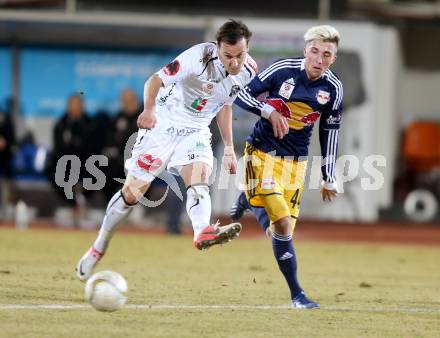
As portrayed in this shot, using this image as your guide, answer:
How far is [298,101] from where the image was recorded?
8.77 m

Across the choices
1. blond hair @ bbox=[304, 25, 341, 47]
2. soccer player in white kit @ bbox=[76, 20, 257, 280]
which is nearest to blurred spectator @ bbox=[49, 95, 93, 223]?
soccer player in white kit @ bbox=[76, 20, 257, 280]

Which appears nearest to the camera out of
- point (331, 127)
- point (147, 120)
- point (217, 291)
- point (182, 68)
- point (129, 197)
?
point (147, 120)

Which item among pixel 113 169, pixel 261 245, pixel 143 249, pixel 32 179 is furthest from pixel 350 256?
pixel 32 179

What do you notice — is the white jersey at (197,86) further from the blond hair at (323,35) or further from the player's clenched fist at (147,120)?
the blond hair at (323,35)

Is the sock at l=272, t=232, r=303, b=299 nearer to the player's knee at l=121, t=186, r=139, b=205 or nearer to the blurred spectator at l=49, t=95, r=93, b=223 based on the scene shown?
the player's knee at l=121, t=186, r=139, b=205

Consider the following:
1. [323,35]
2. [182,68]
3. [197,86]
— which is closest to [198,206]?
[197,86]

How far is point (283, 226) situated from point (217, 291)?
4.22ft

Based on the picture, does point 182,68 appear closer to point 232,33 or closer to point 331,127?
point 232,33

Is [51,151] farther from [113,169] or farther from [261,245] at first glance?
[261,245]

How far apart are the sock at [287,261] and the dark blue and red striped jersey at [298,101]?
75cm

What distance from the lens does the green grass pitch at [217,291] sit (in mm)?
7262

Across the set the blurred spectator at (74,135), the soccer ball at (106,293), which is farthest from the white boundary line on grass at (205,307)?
the blurred spectator at (74,135)

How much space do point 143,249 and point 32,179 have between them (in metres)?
5.36

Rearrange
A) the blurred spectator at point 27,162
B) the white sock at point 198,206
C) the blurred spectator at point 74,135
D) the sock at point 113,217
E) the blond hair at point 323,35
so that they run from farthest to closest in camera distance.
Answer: the blurred spectator at point 27,162 → the blurred spectator at point 74,135 → the sock at point 113,217 → the blond hair at point 323,35 → the white sock at point 198,206
